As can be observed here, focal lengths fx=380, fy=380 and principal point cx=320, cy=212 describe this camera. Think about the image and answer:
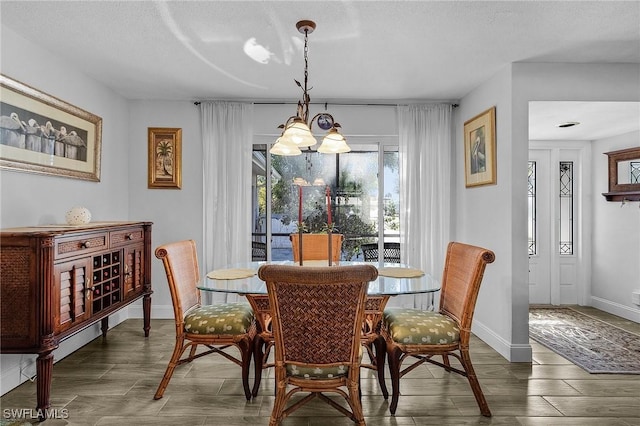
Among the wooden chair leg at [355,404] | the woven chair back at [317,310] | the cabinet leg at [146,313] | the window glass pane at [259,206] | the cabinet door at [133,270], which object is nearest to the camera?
the woven chair back at [317,310]

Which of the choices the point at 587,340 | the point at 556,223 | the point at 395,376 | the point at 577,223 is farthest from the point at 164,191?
the point at 577,223

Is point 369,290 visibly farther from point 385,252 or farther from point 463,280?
point 385,252

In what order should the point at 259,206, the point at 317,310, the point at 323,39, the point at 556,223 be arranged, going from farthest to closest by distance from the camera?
the point at 556,223, the point at 259,206, the point at 323,39, the point at 317,310

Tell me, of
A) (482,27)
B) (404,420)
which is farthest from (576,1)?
(404,420)

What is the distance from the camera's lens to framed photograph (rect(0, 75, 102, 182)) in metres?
2.50

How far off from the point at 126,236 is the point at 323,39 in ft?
7.37

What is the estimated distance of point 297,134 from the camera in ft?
7.61

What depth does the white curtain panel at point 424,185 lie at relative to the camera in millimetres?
4273

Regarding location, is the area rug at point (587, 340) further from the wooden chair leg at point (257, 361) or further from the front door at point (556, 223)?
the wooden chair leg at point (257, 361)

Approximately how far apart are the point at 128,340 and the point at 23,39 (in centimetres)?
258

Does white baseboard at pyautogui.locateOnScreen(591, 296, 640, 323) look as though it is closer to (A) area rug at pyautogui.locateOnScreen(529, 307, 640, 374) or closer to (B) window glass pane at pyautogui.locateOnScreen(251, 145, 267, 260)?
(A) area rug at pyautogui.locateOnScreen(529, 307, 640, 374)

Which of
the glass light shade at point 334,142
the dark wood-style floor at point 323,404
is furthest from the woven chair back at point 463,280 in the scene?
the glass light shade at point 334,142

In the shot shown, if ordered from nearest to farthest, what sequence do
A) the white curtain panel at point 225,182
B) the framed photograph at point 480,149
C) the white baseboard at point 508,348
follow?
the white baseboard at point 508,348 → the framed photograph at point 480,149 → the white curtain panel at point 225,182

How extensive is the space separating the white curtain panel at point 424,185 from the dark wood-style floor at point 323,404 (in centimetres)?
133
